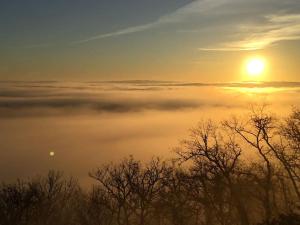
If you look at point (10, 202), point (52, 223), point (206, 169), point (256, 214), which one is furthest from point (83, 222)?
point (206, 169)

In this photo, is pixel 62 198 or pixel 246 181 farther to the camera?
pixel 62 198

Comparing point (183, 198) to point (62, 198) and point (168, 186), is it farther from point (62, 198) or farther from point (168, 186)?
point (62, 198)

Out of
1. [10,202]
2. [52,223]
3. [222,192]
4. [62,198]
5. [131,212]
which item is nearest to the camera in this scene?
[222,192]

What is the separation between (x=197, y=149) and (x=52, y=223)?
103 ft

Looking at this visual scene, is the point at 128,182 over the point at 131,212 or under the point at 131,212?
over

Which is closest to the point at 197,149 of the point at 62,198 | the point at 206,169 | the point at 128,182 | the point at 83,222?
the point at 206,169

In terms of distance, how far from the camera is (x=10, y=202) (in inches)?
2142

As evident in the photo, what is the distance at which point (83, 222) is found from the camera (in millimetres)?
56781

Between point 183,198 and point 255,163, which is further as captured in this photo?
point 183,198

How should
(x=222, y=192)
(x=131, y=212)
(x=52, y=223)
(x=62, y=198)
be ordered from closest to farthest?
(x=222, y=192), (x=131, y=212), (x=52, y=223), (x=62, y=198)

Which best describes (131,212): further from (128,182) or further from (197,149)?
(197,149)

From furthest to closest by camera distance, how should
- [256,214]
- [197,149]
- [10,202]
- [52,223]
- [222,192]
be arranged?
[52,223]
[10,202]
[256,214]
[222,192]
[197,149]

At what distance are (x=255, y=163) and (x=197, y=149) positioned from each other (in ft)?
19.3

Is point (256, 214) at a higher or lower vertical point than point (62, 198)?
lower
